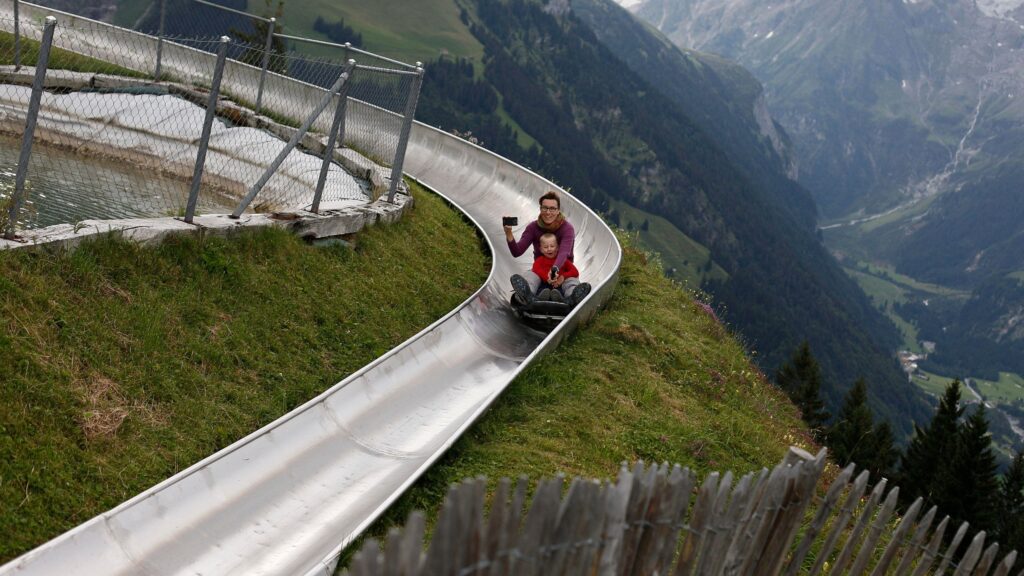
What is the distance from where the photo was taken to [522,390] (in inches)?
393

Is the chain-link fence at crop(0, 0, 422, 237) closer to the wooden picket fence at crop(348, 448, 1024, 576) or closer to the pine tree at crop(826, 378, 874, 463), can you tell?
the wooden picket fence at crop(348, 448, 1024, 576)

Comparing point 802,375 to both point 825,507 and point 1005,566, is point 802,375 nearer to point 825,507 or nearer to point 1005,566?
point 1005,566

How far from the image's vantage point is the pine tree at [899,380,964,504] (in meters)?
45.6

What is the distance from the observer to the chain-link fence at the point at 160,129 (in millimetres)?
13305

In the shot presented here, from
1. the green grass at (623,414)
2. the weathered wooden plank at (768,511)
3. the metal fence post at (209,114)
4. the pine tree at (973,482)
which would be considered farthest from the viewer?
the pine tree at (973,482)

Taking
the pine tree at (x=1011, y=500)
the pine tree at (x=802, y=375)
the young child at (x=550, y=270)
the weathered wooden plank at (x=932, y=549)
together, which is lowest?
the pine tree at (x=1011, y=500)

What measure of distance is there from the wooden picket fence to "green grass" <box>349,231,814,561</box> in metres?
2.75

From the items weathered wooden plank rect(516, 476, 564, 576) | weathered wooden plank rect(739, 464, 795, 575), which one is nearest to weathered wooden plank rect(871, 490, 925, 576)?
weathered wooden plank rect(739, 464, 795, 575)

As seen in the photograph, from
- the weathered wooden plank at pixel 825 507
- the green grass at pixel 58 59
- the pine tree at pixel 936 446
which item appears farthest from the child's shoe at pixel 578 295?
the pine tree at pixel 936 446

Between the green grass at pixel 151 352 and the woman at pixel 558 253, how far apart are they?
6.50 ft

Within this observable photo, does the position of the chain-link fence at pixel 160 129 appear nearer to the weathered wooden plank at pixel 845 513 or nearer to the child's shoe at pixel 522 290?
the child's shoe at pixel 522 290

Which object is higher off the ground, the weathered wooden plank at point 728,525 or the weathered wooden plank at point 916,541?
the weathered wooden plank at point 728,525

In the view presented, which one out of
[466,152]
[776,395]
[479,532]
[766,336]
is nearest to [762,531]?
[479,532]

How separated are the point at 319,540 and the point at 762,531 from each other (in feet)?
9.93
